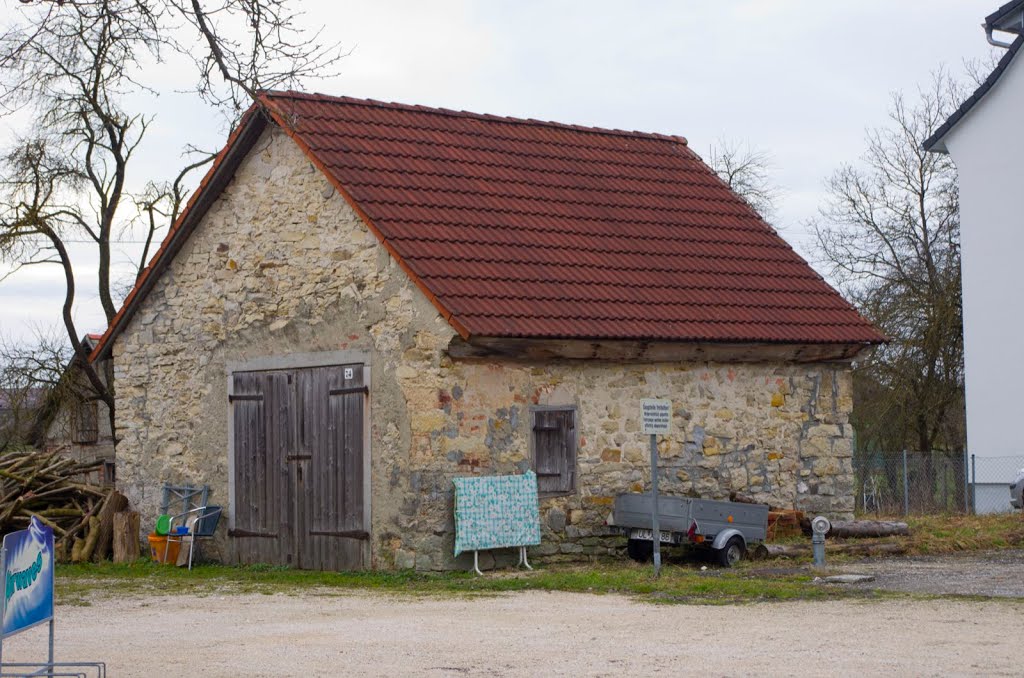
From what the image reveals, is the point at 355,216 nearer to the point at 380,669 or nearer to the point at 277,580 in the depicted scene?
the point at 277,580

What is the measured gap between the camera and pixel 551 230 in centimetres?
1866

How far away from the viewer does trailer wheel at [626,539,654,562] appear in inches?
687

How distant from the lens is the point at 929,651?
395 inches

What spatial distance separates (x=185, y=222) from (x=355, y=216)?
128 inches

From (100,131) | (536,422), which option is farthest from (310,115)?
(100,131)

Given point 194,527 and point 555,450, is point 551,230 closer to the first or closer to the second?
point 555,450

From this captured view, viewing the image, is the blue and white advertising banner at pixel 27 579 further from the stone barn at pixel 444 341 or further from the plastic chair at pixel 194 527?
the plastic chair at pixel 194 527

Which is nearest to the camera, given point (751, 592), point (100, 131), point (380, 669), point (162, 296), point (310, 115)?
point (380, 669)

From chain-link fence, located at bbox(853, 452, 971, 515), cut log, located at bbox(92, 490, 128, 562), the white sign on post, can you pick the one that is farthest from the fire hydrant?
chain-link fence, located at bbox(853, 452, 971, 515)

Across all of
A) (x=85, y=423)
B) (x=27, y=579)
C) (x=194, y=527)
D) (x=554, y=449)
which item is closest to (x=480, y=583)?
(x=554, y=449)

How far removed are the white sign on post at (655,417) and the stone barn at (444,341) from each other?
1857 millimetres

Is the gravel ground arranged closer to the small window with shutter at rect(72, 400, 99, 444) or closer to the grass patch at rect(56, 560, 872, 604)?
the grass patch at rect(56, 560, 872, 604)

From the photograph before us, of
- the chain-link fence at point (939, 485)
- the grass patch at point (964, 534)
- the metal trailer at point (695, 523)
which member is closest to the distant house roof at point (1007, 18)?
the chain-link fence at point (939, 485)

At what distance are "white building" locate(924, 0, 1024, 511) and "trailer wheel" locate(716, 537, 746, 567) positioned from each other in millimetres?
12223
